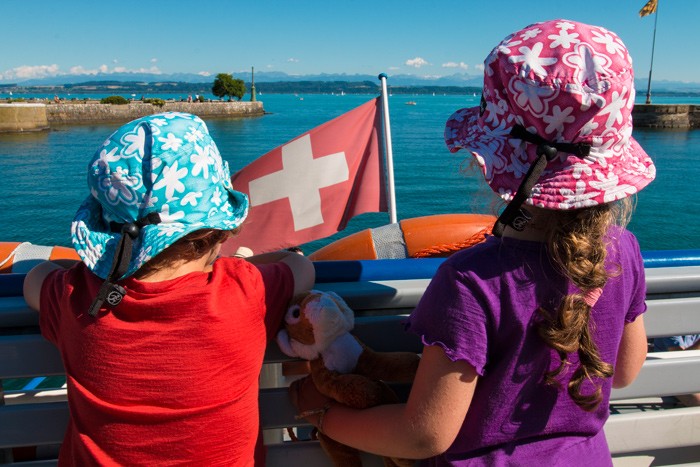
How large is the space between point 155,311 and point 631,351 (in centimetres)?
105

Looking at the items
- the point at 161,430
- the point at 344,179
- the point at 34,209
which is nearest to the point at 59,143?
the point at 34,209

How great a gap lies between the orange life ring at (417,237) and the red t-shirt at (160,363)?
1.99 m

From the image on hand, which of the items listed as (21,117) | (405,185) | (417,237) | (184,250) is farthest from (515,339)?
(21,117)

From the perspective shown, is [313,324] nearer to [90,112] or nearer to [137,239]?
[137,239]

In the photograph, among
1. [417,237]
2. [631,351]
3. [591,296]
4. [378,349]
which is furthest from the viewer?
[417,237]

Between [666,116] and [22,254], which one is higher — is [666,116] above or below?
above

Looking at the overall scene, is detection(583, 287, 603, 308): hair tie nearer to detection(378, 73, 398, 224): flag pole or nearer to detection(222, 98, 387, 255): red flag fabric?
detection(222, 98, 387, 255): red flag fabric

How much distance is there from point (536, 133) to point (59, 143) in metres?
47.2

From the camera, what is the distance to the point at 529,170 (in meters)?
1.00

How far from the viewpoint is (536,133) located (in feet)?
3.39

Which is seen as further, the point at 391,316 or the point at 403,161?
the point at 403,161

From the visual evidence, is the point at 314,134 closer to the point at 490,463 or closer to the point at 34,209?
the point at 490,463

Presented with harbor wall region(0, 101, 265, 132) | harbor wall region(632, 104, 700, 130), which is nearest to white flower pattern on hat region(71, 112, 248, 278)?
harbor wall region(0, 101, 265, 132)

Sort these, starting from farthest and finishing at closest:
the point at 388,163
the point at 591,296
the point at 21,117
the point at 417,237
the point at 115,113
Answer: the point at 115,113
the point at 21,117
the point at 388,163
the point at 417,237
the point at 591,296
